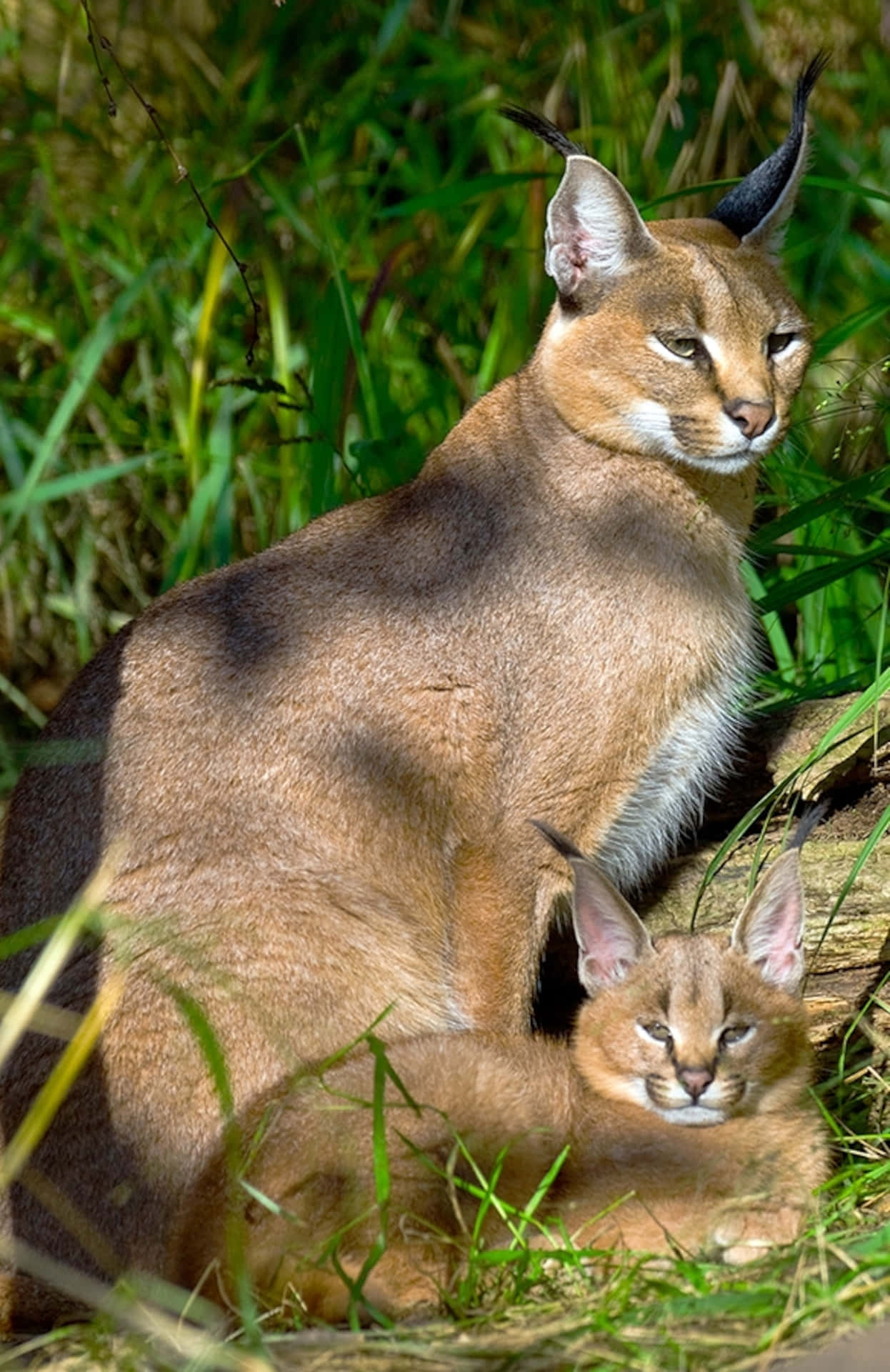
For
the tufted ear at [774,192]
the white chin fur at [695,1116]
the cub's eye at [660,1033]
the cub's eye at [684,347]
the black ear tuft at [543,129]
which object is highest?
the black ear tuft at [543,129]

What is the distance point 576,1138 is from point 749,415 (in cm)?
184

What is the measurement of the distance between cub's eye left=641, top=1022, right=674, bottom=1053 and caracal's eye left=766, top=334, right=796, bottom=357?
186 cm

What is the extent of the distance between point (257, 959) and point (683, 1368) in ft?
4.75

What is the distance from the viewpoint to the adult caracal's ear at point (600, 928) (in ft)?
13.1

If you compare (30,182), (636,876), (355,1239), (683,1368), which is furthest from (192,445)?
(683,1368)

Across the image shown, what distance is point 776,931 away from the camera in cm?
402

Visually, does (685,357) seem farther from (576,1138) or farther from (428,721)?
(576,1138)

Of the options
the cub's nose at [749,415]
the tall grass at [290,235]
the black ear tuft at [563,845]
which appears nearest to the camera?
the black ear tuft at [563,845]

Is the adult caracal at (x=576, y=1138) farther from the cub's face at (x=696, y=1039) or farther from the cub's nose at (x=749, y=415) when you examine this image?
the cub's nose at (x=749, y=415)

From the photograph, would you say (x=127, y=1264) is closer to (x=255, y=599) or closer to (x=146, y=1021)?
(x=146, y=1021)

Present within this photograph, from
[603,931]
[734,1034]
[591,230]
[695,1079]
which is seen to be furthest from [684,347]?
[695,1079]

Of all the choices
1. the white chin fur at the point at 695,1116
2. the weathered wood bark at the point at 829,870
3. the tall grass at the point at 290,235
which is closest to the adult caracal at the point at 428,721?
the weathered wood bark at the point at 829,870

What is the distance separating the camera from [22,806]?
14.3 feet

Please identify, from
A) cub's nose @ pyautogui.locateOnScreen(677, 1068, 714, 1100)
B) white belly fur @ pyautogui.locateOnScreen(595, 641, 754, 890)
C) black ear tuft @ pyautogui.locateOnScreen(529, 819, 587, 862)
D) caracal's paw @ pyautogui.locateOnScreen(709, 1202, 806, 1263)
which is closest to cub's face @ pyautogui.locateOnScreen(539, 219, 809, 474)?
white belly fur @ pyautogui.locateOnScreen(595, 641, 754, 890)
